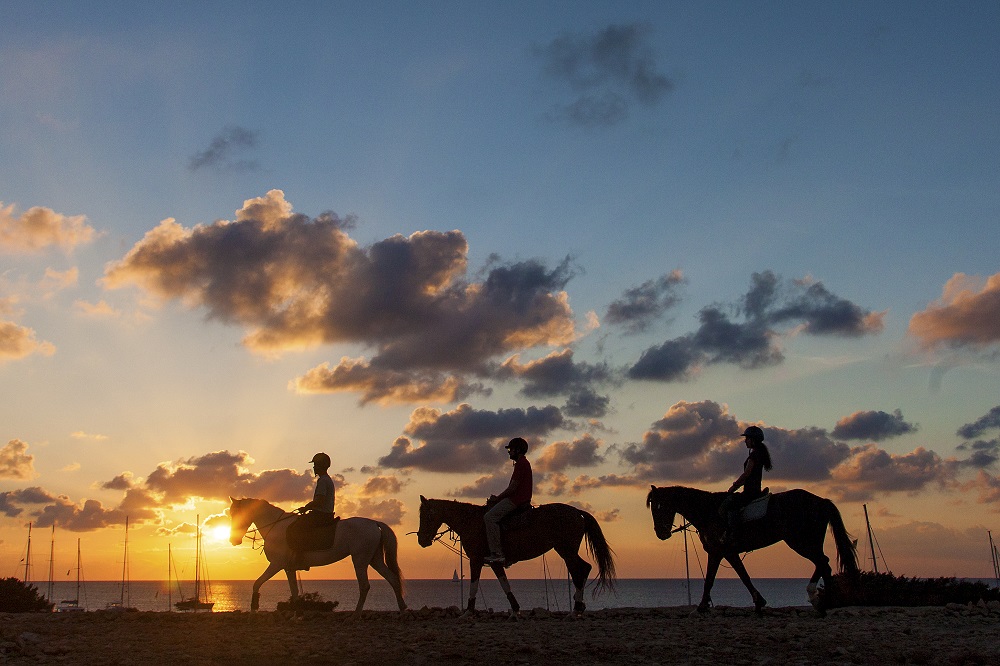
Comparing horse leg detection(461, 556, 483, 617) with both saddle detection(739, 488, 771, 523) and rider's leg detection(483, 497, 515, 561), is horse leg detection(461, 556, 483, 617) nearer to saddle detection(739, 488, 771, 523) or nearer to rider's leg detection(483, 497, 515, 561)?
rider's leg detection(483, 497, 515, 561)

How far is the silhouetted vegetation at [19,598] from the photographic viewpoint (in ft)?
73.2

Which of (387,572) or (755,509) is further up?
(755,509)

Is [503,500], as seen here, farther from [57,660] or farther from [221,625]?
[57,660]

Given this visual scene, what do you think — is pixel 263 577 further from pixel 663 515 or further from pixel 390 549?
pixel 663 515

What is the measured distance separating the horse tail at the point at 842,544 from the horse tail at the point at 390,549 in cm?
786

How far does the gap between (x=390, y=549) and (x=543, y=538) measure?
2.88m

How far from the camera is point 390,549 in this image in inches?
674

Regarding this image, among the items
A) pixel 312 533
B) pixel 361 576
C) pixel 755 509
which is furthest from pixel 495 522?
pixel 755 509

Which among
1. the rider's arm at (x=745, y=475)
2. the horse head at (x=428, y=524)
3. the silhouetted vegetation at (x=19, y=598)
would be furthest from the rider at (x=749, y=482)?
the silhouetted vegetation at (x=19, y=598)

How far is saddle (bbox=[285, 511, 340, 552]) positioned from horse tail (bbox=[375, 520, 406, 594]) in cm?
94

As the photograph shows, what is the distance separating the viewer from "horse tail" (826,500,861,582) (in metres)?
16.4

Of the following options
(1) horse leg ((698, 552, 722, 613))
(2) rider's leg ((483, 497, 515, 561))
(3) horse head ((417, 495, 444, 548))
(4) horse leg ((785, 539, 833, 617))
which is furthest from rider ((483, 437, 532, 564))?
(4) horse leg ((785, 539, 833, 617))

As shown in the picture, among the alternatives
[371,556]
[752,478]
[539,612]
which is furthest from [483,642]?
[752,478]

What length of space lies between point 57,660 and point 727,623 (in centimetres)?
940
